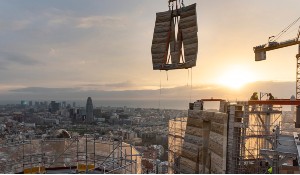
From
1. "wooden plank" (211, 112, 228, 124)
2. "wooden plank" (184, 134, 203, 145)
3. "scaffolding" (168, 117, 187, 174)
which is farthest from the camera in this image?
"scaffolding" (168, 117, 187, 174)

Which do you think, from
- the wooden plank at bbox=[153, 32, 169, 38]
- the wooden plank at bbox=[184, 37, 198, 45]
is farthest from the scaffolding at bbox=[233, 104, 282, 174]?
the wooden plank at bbox=[153, 32, 169, 38]

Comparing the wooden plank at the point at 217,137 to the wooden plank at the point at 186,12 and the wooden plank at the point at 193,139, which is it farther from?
the wooden plank at the point at 186,12

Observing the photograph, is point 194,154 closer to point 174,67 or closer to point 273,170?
point 174,67

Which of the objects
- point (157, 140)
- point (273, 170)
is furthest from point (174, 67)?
point (157, 140)

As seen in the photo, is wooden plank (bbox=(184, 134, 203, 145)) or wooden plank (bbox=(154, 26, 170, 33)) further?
wooden plank (bbox=(154, 26, 170, 33))

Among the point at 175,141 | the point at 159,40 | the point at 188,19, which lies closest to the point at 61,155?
the point at 175,141

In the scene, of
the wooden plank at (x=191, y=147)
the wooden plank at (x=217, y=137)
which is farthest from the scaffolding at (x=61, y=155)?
the wooden plank at (x=217, y=137)

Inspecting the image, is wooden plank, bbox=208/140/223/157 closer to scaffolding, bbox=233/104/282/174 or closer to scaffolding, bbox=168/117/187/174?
scaffolding, bbox=233/104/282/174

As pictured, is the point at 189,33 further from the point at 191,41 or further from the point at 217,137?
the point at 217,137
